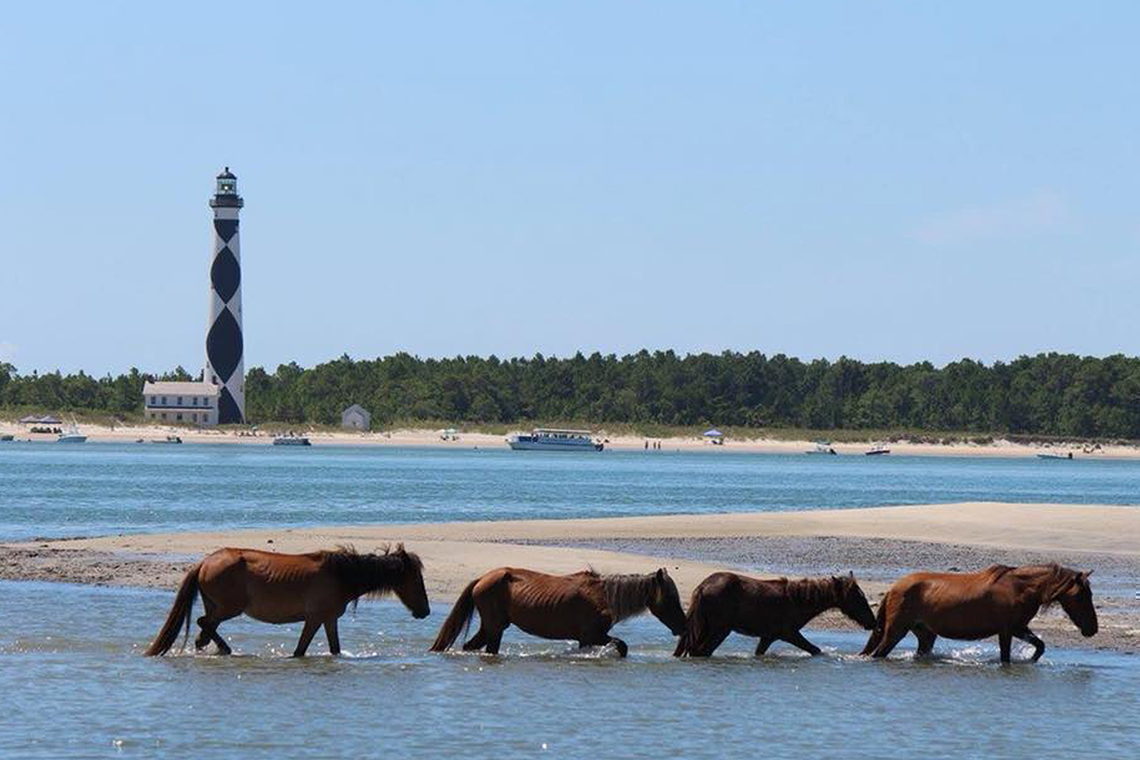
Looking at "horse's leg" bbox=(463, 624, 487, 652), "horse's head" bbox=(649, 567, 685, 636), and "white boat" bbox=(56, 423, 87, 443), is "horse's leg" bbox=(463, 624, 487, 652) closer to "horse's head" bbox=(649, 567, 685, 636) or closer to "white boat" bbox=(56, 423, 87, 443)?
"horse's head" bbox=(649, 567, 685, 636)

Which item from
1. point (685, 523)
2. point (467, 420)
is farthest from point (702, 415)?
point (685, 523)

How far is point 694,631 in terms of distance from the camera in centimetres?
2028

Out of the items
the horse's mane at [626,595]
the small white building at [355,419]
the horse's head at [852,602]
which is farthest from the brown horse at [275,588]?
the small white building at [355,419]

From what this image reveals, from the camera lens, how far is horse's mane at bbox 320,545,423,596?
1980 cm

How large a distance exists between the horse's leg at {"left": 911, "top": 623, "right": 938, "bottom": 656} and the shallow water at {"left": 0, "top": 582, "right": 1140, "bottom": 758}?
0.71 feet

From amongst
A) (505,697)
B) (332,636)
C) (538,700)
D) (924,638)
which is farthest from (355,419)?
(538,700)

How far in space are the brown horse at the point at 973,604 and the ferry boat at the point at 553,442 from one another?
13689 centimetres

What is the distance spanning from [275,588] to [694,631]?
431 centimetres

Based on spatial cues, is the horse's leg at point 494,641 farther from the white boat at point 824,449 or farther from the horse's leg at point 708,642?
the white boat at point 824,449

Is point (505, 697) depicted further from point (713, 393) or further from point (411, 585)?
point (713, 393)

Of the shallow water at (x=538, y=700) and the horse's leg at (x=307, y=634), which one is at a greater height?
the horse's leg at (x=307, y=634)

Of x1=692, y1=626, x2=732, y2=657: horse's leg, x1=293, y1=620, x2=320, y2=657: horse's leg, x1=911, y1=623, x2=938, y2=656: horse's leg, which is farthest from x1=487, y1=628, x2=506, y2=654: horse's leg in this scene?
x1=911, y1=623, x2=938, y2=656: horse's leg

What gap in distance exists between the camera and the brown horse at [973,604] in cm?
2008

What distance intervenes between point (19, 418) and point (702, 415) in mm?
62110
